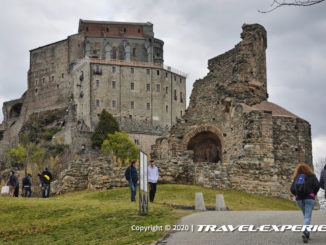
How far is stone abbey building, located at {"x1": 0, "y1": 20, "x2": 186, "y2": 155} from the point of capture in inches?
4414

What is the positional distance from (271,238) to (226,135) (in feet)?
66.1

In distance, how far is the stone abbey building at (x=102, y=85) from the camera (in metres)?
112

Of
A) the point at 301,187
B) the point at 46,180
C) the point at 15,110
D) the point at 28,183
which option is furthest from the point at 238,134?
the point at 15,110

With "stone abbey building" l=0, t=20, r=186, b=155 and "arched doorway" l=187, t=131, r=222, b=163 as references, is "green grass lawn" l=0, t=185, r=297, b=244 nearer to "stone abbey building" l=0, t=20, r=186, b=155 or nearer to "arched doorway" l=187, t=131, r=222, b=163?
"arched doorway" l=187, t=131, r=222, b=163

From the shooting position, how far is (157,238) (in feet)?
45.5

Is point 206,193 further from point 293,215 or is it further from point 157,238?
point 157,238

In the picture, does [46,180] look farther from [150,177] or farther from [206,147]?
[206,147]

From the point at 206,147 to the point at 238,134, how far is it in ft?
15.1

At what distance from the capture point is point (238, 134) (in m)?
31.3

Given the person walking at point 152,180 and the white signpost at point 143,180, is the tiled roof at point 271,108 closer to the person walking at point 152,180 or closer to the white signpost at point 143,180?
the person walking at point 152,180

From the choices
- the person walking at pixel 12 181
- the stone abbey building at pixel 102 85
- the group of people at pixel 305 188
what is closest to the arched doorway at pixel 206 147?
the person walking at pixel 12 181

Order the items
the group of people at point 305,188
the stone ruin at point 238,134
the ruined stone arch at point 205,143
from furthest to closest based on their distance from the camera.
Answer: the ruined stone arch at point 205,143, the stone ruin at point 238,134, the group of people at point 305,188

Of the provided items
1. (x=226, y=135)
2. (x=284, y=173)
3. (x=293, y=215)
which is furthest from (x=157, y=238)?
(x=226, y=135)

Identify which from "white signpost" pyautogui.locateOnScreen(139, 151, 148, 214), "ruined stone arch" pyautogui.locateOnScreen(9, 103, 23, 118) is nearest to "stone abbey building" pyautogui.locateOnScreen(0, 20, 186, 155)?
"ruined stone arch" pyautogui.locateOnScreen(9, 103, 23, 118)
